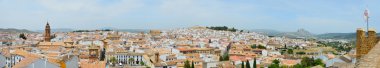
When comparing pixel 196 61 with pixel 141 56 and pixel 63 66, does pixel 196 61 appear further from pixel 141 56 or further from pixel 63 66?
pixel 63 66

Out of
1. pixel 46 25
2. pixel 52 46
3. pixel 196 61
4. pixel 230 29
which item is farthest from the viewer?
pixel 230 29

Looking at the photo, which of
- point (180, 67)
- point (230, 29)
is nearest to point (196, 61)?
point (180, 67)

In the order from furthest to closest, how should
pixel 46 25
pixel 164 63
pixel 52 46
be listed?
pixel 46 25 → pixel 52 46 → pixel 164 63

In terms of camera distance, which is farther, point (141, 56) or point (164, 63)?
point (141, 56)

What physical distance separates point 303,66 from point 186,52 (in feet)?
71.8

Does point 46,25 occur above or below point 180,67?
above

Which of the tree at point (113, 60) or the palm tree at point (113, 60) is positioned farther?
the tree at point (113, 60)

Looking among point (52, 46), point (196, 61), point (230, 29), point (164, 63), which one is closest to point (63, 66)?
point (164, 63)

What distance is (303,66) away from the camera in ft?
147

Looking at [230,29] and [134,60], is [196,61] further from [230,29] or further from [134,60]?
[230,29]

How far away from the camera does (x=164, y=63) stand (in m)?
48.2

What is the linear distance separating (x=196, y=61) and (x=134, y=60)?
→ 6.56 meters

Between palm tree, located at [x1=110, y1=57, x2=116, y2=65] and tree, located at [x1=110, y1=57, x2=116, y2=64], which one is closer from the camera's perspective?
palm tree, located at [x1=110, y1=57, x2=116, y2=65]

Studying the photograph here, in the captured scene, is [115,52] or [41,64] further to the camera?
[115,52]
